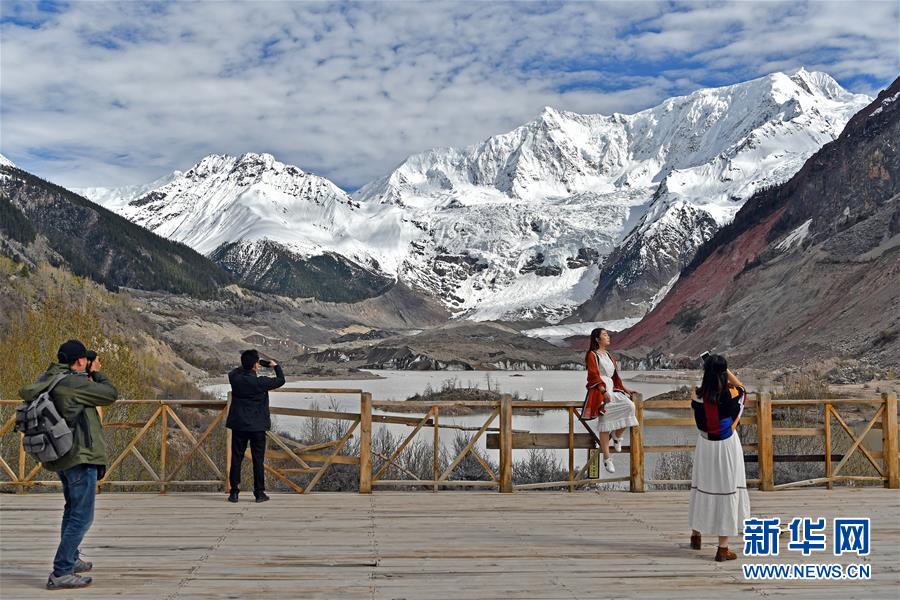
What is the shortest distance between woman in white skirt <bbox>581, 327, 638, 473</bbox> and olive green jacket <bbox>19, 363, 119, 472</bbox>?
5883 millimetres

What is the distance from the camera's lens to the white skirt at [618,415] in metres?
11.6

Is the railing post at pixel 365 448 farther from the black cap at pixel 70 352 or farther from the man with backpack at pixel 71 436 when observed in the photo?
the black cap at pixel 70 352

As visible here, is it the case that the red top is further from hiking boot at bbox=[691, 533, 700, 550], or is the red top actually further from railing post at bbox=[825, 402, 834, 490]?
railing post at bbox=[825, 402, 834, 490]

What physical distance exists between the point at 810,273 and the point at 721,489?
6149 centimetres

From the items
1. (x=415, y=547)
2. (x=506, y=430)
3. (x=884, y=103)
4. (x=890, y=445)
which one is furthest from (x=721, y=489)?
(x=884, y=103)

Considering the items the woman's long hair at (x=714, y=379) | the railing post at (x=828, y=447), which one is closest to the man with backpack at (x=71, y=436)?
the woman's long hair at (x=714, y=379)

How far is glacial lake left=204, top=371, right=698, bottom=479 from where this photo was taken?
30797 millimetres

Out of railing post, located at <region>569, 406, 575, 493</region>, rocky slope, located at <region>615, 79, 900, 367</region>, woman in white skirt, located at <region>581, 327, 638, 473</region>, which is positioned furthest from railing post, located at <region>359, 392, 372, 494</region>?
rocky slope, located at <region>615, 79, 900, 367</region>

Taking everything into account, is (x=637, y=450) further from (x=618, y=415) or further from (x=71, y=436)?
(x=71, y=436)

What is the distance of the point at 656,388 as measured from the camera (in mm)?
60438

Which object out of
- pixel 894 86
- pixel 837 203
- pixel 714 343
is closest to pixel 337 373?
pixel 714 343

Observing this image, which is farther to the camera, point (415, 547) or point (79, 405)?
point (415, 547)

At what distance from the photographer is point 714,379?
28.2 feet

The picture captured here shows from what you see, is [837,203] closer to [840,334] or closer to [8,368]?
[840,334]
